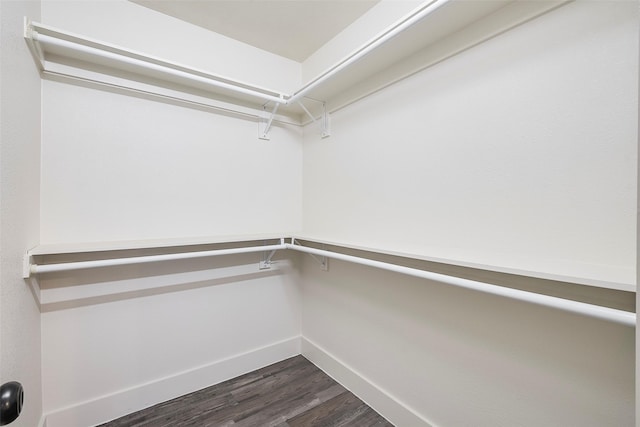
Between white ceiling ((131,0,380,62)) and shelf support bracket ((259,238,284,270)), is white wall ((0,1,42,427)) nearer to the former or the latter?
white ceiling ((131,0,380,62))

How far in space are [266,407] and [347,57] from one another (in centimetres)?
205

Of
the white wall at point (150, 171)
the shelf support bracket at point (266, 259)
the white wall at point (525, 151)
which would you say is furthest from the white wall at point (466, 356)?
the white wall at point (150, 171)

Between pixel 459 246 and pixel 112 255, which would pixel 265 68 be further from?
pixel 459 246

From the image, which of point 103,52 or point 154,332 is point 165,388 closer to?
point 154,332

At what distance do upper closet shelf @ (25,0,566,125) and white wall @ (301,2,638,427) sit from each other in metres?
0.07

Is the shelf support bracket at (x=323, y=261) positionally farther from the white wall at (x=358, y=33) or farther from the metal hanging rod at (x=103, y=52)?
the white wall at (x=358, y=33)

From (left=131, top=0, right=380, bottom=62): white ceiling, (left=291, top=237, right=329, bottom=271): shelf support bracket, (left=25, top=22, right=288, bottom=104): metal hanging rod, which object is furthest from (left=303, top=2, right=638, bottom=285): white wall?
(left=25, top=22, right=288, bottom=104): metal hanging rod

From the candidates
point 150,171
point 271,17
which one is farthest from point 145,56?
point 271,17

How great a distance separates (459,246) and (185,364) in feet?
5.90

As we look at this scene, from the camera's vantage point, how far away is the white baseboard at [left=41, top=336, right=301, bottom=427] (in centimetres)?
139

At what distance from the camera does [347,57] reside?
136 centimetres

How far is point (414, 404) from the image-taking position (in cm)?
137

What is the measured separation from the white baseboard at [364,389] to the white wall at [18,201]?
152cm

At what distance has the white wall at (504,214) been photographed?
825mm
